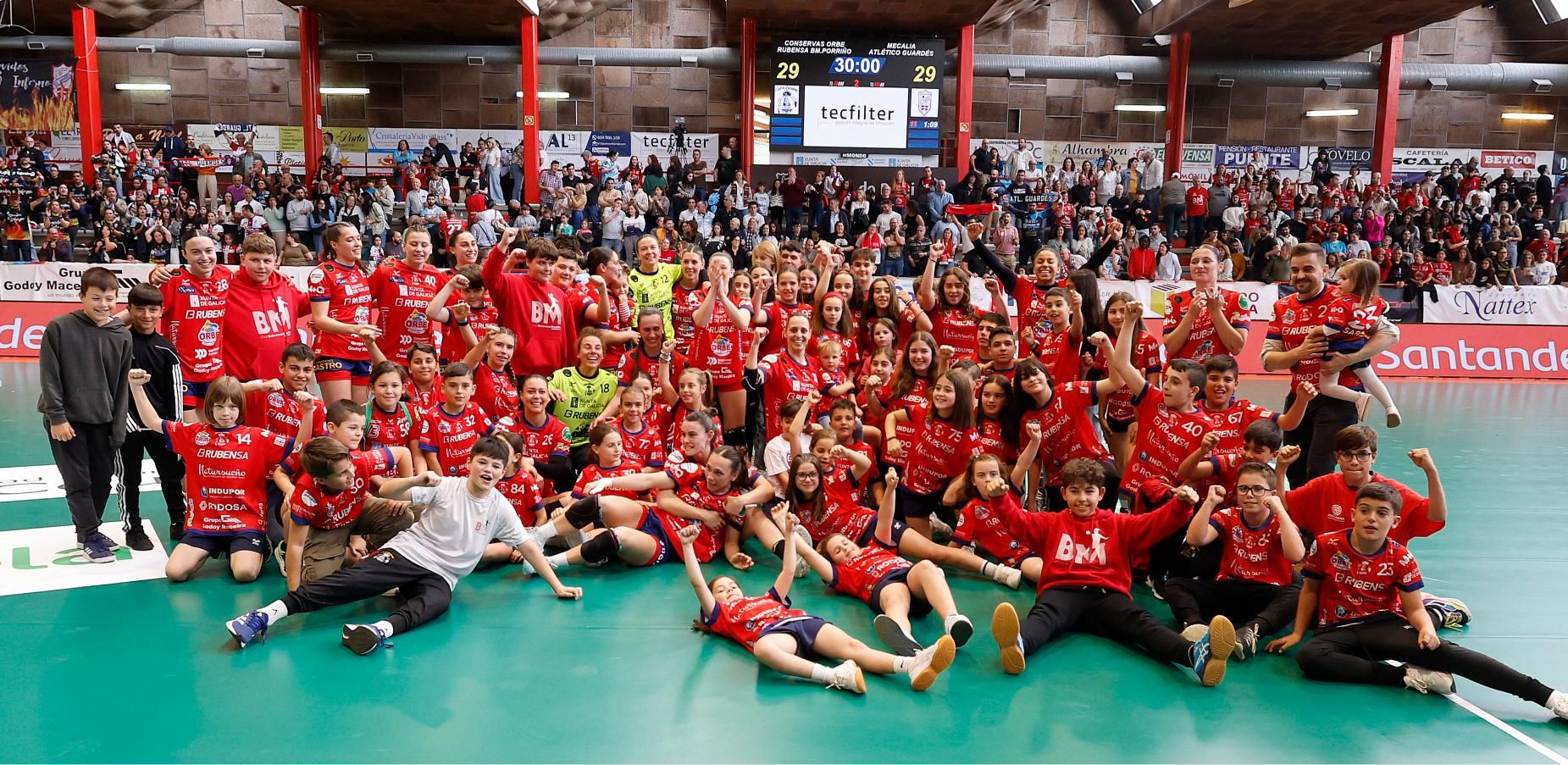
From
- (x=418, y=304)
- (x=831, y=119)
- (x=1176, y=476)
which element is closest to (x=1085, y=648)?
(x=1176, y=476)

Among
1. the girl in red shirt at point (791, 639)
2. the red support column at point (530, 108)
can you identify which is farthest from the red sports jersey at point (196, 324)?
the red support column at point (530, 108)

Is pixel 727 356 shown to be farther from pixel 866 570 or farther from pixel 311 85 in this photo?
pixel 311 85

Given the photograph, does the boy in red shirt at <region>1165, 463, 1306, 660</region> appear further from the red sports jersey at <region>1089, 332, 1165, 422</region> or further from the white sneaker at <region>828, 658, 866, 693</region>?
the white sneaker at <region>828, 658, 866, 693</region>

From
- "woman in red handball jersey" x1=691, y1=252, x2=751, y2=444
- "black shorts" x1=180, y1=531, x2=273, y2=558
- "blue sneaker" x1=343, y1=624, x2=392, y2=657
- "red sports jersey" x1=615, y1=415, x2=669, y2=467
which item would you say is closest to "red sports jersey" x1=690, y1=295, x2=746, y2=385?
"woman in red handball jersey" x1=691, y1=252, x2=751, y2=444

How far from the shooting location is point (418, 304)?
324 inches

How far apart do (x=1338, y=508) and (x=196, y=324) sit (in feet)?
24.2

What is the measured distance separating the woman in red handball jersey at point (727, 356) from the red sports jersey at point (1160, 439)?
10.6 feet

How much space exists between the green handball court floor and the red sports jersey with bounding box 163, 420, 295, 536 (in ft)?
1.19

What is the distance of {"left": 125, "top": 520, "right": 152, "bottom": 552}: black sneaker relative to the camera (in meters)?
6.73

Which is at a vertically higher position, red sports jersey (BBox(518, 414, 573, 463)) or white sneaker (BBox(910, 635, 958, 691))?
red sports jersey (BBox(518, 414, 573, 463))

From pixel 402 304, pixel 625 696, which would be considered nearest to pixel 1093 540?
pixel 625 696

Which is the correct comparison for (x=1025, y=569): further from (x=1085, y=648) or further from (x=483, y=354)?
(x=483, y=354)

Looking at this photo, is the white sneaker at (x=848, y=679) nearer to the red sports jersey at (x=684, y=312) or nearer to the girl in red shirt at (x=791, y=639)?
the girl in red shirt at (x=791, y=639)

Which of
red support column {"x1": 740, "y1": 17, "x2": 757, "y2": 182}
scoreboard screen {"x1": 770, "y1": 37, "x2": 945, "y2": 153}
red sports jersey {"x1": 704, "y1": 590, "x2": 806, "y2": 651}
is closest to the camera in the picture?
red sports jersey {"x1": 704, "y1": 590, "x2": 806, "y2": 651}
